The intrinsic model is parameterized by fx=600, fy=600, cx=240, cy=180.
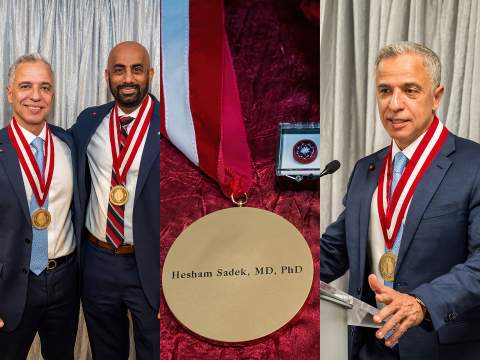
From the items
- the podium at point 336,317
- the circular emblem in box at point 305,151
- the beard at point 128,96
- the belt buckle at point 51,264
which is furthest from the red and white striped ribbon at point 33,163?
the circular emblem in box at point 305,151

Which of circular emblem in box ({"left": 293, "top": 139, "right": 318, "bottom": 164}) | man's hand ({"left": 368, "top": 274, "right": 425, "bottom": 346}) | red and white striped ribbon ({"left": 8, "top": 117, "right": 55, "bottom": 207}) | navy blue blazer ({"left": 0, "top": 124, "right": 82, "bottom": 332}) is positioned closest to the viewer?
circular emblem in box ({"left": 293, "top": 139, "right": 318, "bottom": 164})

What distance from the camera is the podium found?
50.8 inches

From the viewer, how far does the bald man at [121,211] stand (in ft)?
10.1

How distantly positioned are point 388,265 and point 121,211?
5.18ft

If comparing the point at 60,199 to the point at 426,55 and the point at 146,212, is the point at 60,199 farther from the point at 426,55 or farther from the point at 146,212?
the point at 426,55

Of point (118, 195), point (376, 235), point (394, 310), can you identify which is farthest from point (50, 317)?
point (394, 310)

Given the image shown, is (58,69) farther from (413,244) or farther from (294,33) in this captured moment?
(294,33)

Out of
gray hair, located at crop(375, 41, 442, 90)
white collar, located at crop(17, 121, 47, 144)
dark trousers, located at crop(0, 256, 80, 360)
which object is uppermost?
gray hair, located at crop(375, 41, 442, 90)

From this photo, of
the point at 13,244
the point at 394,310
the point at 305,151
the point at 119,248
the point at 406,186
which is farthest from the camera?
the point at 119,248

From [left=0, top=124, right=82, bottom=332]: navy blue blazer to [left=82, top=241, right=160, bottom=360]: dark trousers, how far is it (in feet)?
1.16

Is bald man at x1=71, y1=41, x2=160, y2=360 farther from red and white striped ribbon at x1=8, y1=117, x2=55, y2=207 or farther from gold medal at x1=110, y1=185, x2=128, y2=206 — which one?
red and white striped ribbon at x1=8, y1=117, x2=55, y2=207

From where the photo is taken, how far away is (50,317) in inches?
120

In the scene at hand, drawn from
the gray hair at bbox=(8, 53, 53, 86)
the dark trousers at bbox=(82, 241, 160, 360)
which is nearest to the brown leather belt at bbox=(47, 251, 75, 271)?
the dark trousers at bbox=(82, 241, 160, 360)

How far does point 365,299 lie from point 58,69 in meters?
2.11
